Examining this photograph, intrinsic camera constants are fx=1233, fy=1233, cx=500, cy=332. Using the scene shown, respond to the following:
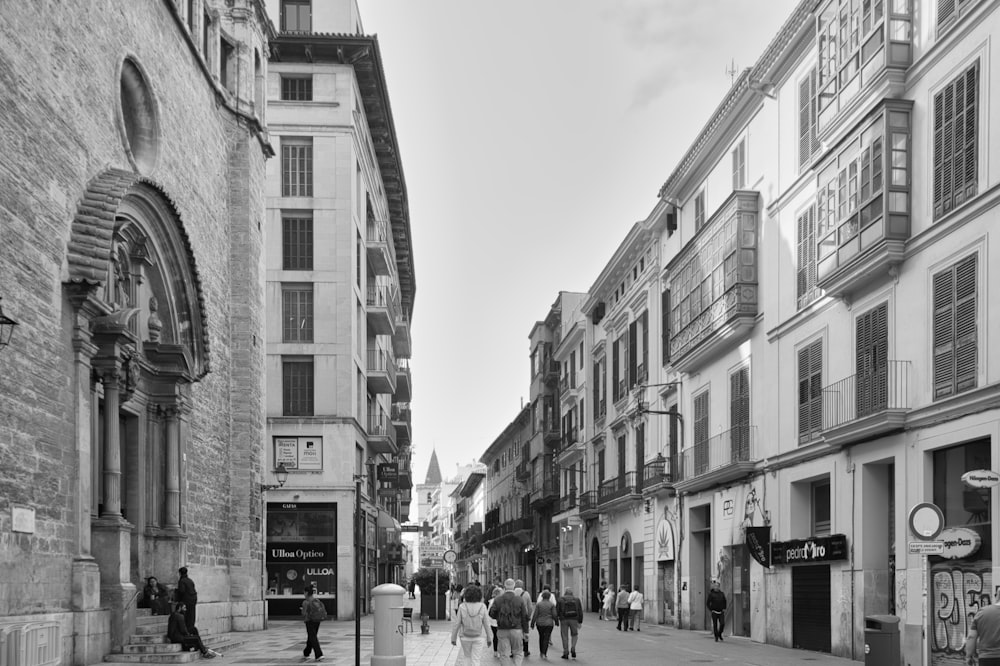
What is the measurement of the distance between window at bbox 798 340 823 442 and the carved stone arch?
40.7 feet

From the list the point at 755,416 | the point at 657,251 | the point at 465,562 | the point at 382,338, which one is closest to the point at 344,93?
the point at 657,251

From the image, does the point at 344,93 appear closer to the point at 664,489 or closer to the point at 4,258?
the point at 664,489

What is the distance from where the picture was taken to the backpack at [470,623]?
15969mm

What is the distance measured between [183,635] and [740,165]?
18234 millimetres

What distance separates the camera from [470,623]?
52.4ft

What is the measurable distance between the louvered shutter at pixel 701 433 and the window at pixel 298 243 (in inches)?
572

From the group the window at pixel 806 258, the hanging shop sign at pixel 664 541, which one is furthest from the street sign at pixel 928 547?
the hanging shop sign at pixel 664 541

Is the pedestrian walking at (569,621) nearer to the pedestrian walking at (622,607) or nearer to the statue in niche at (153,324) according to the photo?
the statue in niche at (153,324)

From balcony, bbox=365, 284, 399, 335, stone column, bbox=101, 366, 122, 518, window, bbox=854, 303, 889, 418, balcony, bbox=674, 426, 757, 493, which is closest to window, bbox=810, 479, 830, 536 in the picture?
balcony, bbox=674, 426, 757, 493

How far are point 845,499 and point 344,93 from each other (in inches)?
1001

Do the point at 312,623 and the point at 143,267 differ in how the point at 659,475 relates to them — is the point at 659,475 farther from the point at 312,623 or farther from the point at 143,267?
the point at 143,267

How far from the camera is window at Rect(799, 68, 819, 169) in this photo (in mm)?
25486

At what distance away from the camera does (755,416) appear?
29.2m

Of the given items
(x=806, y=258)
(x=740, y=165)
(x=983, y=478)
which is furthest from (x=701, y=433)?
(x=983, y=478)
